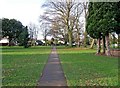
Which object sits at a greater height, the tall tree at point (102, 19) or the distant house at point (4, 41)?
the tall tree at point (102, 19)

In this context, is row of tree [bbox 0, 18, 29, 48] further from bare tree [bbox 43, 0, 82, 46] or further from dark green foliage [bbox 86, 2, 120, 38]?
dark green foliage [bbox 86, 2, 120, 38]

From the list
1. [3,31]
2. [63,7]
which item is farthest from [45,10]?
[3,31]

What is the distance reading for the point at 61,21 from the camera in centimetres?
7519

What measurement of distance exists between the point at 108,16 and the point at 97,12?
2.35m

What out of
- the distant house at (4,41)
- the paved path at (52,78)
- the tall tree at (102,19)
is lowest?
the paved path at (52,78)

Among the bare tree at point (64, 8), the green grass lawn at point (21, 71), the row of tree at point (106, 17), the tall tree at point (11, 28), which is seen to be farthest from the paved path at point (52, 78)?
the tall tree at point (11, 28)

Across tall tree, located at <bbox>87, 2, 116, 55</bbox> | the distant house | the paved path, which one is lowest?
the paved path

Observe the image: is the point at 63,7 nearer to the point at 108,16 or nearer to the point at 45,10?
the point at 45,10

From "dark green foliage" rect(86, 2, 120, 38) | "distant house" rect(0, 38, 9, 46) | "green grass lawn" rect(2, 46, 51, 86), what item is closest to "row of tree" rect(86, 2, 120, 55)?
"dark green foliage" rect(86, 2, 120, 38)

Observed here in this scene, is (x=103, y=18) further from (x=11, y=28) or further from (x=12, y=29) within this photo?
(x=12, y=29)

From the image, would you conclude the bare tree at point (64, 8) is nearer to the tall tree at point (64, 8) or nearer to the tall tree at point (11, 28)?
the tall tree at point (64, 8)

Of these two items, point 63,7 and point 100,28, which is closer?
point 100,28

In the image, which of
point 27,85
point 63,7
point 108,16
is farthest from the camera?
point 63,7

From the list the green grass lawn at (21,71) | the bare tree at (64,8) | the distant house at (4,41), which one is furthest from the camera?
the distant house at (4,41)
